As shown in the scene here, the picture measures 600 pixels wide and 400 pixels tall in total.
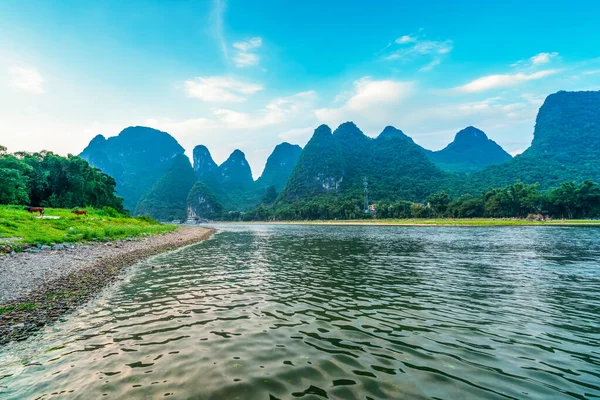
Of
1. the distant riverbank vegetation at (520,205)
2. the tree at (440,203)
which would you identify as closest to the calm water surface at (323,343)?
the distant riverbank vegetation at (520,205)

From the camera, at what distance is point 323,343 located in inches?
319

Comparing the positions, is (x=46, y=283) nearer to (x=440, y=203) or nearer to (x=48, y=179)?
(x=48, y=179)

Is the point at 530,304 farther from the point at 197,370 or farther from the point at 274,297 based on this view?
the point at 197,370

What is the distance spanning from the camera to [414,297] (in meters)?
12.8

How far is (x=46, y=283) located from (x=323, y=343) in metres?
14.6

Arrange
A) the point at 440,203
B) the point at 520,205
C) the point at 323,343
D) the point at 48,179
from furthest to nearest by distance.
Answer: the point at 440,203 < the point at 520,205 < the point at 48,179 < the point at 323,343

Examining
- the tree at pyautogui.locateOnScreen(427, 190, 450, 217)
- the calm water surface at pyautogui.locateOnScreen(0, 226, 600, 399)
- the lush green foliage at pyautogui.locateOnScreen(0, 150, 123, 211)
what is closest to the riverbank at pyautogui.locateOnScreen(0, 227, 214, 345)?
the calm water surface at pyautogui.locateOnScreen(0, 226, 600, 399)

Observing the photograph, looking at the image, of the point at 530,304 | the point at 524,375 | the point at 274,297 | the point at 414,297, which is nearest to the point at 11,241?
the point at 274,297

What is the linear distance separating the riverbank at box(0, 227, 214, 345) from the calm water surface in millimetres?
905

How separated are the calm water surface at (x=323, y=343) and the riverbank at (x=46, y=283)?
91 cm

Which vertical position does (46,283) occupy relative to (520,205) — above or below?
below

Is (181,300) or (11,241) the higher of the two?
(11,241)

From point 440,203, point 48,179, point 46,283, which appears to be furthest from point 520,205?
point 48,179

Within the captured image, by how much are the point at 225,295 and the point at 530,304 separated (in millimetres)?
13412
